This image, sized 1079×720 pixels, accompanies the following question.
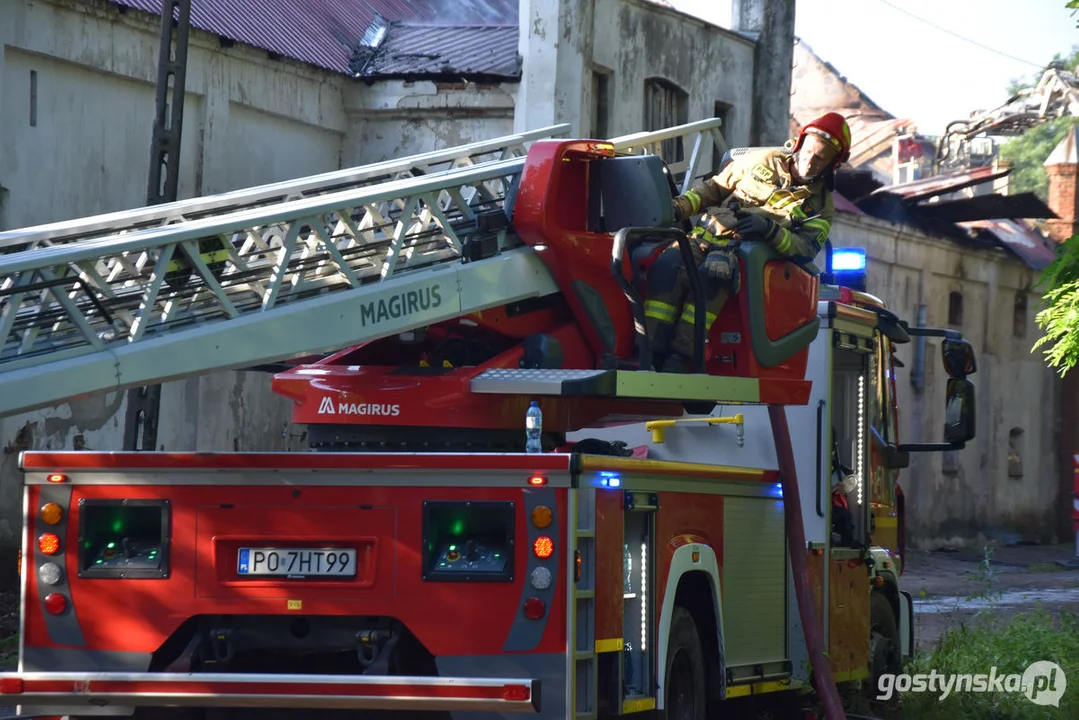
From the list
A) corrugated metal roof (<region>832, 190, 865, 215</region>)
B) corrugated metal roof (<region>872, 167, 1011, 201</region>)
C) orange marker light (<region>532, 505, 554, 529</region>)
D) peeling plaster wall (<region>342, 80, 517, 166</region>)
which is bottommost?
orange marker light (<region>532, 505, 554, 529</region>)

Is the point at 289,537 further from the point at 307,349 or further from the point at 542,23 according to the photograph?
the point at 542,23

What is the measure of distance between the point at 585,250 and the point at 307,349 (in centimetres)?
153

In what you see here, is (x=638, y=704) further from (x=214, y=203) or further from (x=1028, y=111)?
(x=1028, y=111)

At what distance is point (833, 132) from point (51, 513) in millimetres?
4164

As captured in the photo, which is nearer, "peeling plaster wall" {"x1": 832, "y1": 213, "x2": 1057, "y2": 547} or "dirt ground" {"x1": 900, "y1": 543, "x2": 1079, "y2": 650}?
"dirt ground" {"x1": 900, "y1": 543, "x2": 1079, "y2": 650}

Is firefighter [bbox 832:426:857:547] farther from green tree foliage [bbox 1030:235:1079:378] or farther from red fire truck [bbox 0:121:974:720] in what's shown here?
green tree foliage [bbox 1030:235:1079:378]

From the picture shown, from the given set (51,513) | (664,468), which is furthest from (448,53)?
(51,513)

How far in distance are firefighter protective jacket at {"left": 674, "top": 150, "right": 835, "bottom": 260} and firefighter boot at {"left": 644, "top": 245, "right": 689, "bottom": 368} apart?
1.37 feet

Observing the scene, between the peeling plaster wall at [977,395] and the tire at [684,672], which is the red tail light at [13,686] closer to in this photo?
the tire at [684,672]

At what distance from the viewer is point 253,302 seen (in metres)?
7.30

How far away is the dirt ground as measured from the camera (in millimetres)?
18062

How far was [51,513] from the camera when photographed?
7129 mm

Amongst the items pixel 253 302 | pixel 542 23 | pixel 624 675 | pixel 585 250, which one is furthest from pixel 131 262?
pixel 542 23

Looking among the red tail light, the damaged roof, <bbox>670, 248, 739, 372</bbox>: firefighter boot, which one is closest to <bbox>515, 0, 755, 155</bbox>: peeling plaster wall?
the damaged roof
